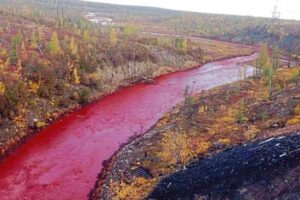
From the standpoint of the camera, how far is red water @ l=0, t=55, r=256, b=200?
39.3 meters

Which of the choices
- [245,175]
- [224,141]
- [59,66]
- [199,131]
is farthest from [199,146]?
[59,66]

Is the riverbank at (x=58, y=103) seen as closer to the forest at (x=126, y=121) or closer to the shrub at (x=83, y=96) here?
the shrub at (x=83, y=96)

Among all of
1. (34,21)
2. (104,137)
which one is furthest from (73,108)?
(34,21)

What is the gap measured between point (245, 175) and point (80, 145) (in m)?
25.3

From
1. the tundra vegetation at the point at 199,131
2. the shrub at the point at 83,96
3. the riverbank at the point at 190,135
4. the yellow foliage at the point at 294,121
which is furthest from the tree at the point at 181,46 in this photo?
the yellow foliage at the point at 294,121

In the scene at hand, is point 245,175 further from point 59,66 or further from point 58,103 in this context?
point 59,66

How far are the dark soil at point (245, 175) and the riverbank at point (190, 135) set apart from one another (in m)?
3.20

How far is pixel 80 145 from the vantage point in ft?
162

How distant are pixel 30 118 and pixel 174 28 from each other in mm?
141413

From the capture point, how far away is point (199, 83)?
277ft

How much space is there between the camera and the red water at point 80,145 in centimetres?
3934

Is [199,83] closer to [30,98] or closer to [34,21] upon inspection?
[30,98]

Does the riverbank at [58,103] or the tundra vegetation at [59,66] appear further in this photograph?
the tundra vegetation at [59,66]

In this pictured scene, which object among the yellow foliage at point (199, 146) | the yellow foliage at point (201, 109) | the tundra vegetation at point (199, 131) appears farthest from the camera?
the yellow foliage at point (201, 109)
